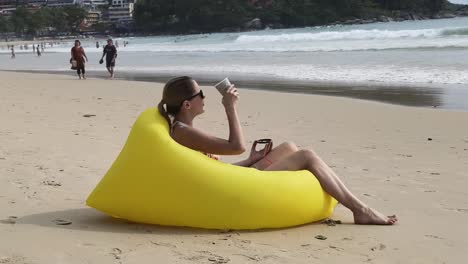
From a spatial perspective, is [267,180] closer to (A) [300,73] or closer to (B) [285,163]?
(B) [285,163]

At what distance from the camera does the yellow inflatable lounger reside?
348 centimetres

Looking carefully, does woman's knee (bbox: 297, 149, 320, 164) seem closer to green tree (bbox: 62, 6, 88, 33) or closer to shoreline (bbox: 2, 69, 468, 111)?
shoreline (bbox: 2, 69, 468, 111)

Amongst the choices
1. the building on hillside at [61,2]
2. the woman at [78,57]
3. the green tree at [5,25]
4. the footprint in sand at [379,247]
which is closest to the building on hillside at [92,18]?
the green tree at [5,25]

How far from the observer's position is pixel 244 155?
6215 mm

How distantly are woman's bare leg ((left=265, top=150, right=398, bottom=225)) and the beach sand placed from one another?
0.20 feet

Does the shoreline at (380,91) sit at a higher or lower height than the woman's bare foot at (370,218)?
lower

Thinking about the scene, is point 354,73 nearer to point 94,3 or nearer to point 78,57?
point 78,57

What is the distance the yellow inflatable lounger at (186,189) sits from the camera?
3482mm

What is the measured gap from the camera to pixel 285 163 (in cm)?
379

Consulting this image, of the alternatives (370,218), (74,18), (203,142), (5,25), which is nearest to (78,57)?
(203,142)

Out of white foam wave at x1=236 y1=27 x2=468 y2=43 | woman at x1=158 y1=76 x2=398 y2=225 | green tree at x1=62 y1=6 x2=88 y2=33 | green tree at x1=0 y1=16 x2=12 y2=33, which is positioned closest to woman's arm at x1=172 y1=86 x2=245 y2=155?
woman at x1=158 y1=76 x2=398 y2=225

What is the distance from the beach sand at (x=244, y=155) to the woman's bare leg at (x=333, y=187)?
0.20 feet

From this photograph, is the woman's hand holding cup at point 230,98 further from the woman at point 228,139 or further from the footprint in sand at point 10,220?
the footprint in sand at point 10,220

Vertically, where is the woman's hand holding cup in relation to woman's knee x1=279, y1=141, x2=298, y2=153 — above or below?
above
